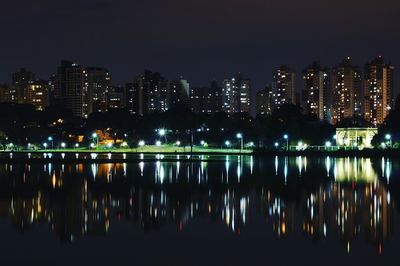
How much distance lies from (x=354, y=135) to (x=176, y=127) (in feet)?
114

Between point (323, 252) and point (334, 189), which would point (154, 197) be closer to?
point (334, 189)

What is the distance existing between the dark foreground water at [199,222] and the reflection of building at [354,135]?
9216 cm

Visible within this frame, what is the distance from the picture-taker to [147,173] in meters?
40.9

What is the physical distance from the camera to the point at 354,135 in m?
126

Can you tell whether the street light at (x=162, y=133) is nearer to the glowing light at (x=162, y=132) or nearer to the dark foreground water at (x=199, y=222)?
the glowing light at (x=162, y=132)

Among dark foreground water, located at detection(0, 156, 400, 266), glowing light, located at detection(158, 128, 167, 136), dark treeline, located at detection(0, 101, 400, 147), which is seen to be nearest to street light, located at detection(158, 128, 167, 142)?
glowing light, located at detection(158, 128, 167, 136)

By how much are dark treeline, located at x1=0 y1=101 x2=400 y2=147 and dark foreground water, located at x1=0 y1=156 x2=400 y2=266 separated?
6448 cm

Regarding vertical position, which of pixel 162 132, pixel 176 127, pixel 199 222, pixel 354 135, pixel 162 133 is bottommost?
pixel 199 222

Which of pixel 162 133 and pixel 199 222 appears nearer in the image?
pixel 199 222

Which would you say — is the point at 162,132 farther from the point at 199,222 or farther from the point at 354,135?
the point at 199,222

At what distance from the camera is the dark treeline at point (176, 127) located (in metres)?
98.7

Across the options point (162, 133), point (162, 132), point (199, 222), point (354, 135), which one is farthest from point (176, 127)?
point (199, 222)

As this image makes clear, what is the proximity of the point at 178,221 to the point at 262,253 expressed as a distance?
5.22 m

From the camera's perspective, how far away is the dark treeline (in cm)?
9869
